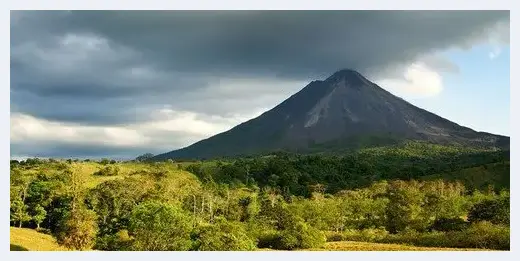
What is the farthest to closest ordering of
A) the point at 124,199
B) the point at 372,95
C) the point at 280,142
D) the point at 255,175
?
the point at 372,95
the point at 280,142
the point at 255,175
the point at 124,199

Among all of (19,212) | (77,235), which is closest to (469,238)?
(77,235)

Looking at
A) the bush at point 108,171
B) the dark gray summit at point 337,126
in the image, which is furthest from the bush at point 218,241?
the dark gray summit at point 337,126

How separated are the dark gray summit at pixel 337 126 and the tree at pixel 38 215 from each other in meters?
49.0

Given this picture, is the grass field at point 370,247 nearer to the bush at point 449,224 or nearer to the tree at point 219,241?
the tree at point 219,241

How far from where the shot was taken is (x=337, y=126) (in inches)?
3482

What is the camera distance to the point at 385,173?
41.5 meters

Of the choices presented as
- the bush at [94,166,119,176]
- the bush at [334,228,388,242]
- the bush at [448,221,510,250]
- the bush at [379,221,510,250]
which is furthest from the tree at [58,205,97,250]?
the bush at [94,166,119,176]

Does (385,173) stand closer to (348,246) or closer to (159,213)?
(348,246)

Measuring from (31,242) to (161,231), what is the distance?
474cm

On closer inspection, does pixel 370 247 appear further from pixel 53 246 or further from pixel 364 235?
pixel 53 246

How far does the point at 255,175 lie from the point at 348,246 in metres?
22.5

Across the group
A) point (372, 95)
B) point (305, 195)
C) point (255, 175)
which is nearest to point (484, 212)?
point (305, 195)

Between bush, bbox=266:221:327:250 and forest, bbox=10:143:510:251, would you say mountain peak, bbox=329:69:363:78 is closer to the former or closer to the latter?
forest, bbox=10:143:510:251

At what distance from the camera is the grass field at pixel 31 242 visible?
47.1ft
